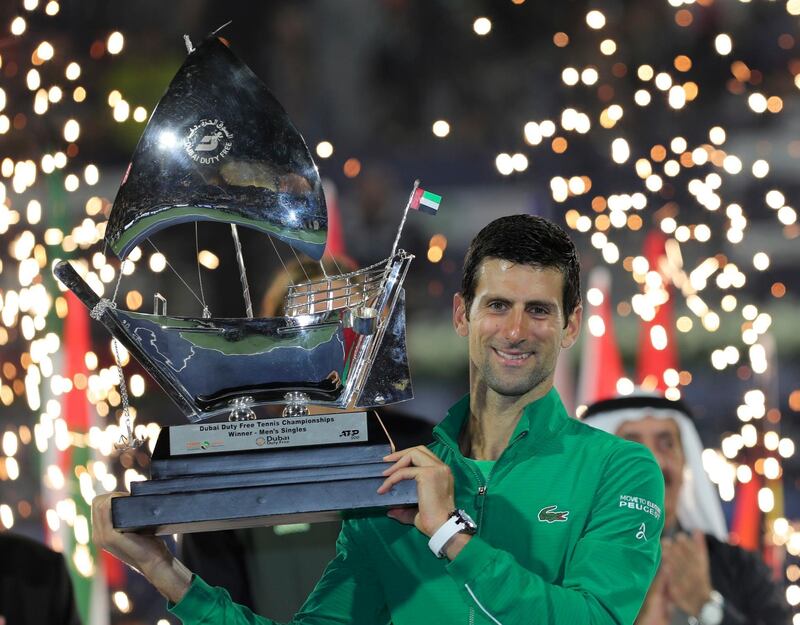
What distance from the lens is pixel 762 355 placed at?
3393 mm

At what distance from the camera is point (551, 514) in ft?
5.53

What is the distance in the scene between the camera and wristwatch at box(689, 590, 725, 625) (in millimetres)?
3285

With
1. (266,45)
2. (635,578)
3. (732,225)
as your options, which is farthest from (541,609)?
(266,45)

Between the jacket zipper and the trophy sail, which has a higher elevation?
the trophy sail

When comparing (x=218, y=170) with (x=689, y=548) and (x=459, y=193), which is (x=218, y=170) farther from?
(x=689, y=548)

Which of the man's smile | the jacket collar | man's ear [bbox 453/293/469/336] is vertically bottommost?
the jacket collar

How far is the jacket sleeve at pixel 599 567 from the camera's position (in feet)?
4.78

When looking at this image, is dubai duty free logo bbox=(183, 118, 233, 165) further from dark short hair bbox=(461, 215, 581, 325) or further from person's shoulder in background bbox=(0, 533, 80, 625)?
person's shoulder in background bbox=(0, 533, 80, 625)

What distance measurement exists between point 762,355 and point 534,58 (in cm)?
109

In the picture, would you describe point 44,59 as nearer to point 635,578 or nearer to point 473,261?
point 473,261

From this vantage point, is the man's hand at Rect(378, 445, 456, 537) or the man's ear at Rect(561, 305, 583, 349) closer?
the man's hand at Rect(378, 445, 456, 537)

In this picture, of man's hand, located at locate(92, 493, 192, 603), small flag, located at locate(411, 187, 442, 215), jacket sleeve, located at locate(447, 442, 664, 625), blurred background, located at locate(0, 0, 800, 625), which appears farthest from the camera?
blurred background, located at locate(0, 0, 800, 625)

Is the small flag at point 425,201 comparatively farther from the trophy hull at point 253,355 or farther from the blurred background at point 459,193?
the blurred background at point 459,193

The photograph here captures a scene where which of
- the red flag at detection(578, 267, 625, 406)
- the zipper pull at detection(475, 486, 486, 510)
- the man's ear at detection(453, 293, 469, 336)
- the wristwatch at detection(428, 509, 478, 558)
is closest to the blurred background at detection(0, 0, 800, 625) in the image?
the red flag at detection(578, 267, 625, 406)
